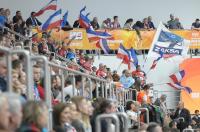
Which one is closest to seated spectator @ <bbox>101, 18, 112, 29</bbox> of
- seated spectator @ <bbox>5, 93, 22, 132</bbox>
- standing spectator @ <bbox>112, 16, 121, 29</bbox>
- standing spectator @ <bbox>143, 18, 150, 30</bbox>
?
standing spectator @ <bbox>112, 16, 121, 29</bbox>

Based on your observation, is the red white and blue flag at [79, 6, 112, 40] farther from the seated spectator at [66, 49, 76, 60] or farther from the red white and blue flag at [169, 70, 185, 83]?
the red white and blue flag at [169, 70, 185, 83]

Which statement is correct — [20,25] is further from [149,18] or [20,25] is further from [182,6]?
[182,6]

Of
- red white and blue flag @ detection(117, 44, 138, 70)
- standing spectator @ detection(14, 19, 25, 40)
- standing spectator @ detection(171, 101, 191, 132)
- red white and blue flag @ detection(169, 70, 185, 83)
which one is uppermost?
standing spectator @ detection(14, 19, 25, 40)

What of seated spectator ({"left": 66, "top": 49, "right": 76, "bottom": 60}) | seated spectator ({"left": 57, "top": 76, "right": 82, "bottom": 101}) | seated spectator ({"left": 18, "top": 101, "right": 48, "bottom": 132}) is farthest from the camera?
seated spectator ({"left": 66, "top": 49, "right": 76, "bottom": 60})

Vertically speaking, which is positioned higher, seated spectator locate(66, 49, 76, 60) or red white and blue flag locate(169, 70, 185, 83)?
seated spectator locate(66, 49, 76, 60)

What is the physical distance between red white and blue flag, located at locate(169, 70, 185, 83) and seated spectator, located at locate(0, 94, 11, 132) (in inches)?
726

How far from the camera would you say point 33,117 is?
16.4ft

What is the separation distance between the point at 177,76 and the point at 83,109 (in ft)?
52.6

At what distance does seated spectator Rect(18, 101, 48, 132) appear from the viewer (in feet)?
16.3

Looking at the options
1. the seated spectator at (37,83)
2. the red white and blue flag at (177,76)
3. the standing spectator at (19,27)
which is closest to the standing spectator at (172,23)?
the red white and blue flag at (177,76)

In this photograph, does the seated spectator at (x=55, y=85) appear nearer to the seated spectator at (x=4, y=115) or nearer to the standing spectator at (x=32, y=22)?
the seated spectator at (x=4, y=115)

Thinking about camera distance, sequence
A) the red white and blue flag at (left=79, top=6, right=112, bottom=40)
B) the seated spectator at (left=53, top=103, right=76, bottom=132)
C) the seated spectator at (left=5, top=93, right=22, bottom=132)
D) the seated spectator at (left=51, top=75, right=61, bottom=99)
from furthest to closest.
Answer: the red white and blue flag at (left=79, top=6, right=112, bottom=40)
the seated spectator at (left=51, top=75, right=61, bottom=99)
the seated spectator at (left=53, top=103, right=76, bottom=132)
the seated spectator at (left=5, top=93, right=22, bottom=132)

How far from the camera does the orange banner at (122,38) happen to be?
21677 millimetres

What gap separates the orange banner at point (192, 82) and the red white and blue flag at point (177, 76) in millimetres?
144
